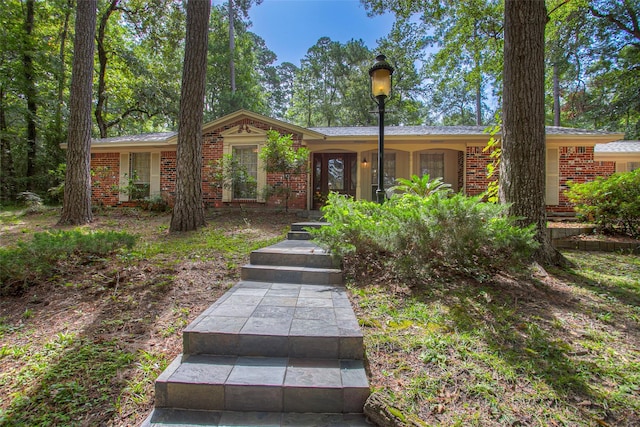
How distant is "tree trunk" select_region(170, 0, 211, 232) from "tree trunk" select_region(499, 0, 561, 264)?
533 cm

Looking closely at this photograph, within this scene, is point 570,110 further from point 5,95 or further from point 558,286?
point 5,95

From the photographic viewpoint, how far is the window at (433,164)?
9.82 meters

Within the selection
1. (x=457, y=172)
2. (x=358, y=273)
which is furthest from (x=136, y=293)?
(x=457, y=172)

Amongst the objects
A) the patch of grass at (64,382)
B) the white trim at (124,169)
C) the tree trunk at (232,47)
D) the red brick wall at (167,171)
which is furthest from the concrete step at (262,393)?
the tree trunk at (232,47)

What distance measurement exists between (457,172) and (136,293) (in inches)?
374

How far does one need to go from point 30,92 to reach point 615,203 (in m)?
19.3

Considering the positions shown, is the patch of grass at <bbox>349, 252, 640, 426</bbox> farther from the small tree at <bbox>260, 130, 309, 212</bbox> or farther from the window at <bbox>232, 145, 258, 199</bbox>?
the window at <bbox>232, 145, 258, 199</bbox>

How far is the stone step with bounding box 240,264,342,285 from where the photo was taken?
3.35m

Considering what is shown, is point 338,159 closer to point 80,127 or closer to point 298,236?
point 298,236

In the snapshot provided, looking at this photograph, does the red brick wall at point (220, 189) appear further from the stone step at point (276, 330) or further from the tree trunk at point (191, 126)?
the stone step at point (276, 330)

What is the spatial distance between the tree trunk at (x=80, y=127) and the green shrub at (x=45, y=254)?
12.8 ft

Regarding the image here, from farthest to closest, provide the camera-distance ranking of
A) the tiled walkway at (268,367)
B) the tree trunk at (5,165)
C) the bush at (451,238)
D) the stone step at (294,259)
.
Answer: the tree trunk at (5,165)
the stone step at (294,259)
the bush at (451,238)
the tiled walkway at (268,367)

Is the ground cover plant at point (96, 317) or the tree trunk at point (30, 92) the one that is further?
the tree trunk at point (30, 92)

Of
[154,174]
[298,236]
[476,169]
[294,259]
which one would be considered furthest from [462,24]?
[154,174]
